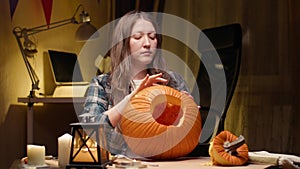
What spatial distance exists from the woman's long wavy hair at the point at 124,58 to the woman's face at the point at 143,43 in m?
0.02

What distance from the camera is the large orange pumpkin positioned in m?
1.18

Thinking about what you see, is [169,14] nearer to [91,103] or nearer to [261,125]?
[261,125]

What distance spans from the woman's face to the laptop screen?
1368 mm

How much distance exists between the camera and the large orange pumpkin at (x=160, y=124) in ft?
3.88

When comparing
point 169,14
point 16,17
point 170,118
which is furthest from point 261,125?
point 170,118

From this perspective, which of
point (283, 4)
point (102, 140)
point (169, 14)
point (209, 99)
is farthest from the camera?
point (169, 14)

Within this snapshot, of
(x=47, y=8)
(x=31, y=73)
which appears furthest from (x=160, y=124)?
(x=47, y=8)

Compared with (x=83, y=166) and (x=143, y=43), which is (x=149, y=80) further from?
(x=83, y=166)

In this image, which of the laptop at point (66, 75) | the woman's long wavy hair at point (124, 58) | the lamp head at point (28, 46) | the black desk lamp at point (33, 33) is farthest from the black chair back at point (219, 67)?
the lamp head at point (28, 46)

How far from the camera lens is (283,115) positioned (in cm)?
282

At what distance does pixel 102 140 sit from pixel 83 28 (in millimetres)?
1856

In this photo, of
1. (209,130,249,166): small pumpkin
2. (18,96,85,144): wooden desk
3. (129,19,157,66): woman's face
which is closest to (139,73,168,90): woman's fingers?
(129,19,157,66): woman's face

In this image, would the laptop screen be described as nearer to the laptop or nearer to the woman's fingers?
the laptop

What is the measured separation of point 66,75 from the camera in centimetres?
277
